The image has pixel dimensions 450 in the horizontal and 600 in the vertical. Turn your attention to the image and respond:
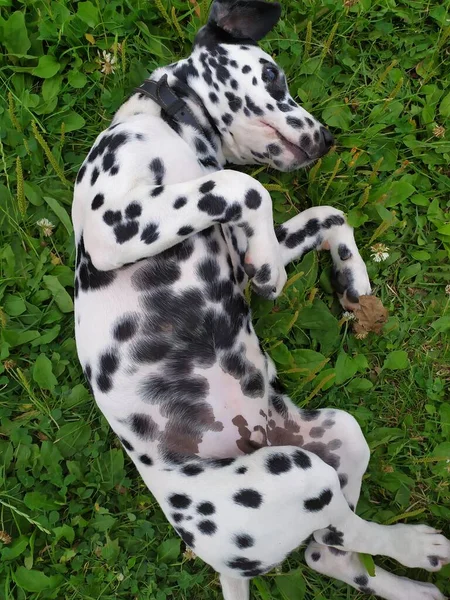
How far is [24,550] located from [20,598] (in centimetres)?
29

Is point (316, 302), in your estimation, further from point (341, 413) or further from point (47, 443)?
point (47, 443)

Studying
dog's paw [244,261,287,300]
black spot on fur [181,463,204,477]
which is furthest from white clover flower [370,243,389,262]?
black spot on fur [181,463,204,477]

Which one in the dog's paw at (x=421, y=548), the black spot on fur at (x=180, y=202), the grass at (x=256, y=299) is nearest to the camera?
the black spot on fur at (x=180, y=202)

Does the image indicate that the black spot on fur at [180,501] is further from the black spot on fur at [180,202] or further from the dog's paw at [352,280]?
the dog's paw at [352,280]

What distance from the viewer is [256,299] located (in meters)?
3.54

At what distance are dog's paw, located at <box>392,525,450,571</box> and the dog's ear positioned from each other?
3.11 metres

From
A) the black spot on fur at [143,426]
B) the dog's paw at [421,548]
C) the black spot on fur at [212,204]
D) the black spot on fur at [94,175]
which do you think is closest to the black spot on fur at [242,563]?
the black spot on fur at [143,426]

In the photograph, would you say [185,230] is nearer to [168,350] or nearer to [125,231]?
[125,231]

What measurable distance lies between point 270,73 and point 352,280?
1406mm

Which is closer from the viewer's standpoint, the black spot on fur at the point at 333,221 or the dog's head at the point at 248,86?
the dog's head at the point at 248,86

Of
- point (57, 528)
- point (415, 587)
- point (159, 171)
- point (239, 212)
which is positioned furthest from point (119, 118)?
point (415, 587)

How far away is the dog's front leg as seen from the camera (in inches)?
104

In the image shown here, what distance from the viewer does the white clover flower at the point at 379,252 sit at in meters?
3.58

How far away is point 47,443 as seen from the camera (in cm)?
349
